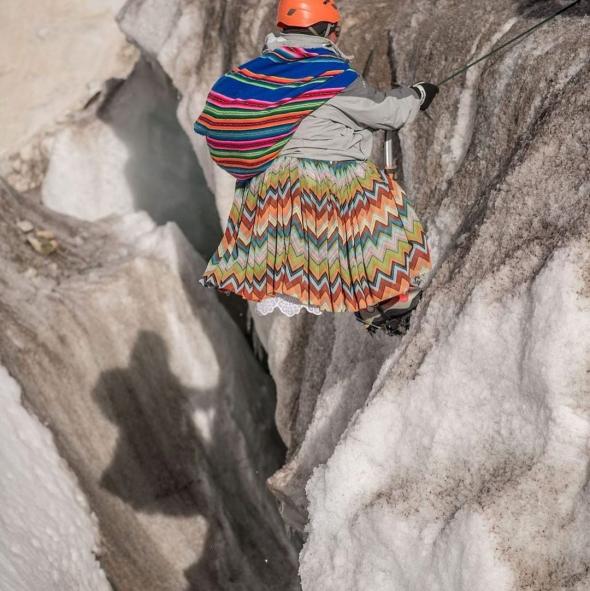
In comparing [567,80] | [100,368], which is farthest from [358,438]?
[100,368]

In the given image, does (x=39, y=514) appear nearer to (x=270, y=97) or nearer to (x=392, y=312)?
(x=392, y=312)

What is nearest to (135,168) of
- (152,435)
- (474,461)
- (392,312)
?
(152,435)

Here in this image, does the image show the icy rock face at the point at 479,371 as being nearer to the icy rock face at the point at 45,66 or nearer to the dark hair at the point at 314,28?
the dark hair at the point at 314,28

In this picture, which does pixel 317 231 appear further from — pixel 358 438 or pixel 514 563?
pixel 514 563

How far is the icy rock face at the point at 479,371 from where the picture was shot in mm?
3535

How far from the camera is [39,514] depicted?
5.57 m

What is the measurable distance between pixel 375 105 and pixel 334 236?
0.54 meters

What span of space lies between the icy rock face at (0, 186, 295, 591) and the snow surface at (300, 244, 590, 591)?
94.2 inches

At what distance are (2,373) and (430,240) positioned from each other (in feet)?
10.0

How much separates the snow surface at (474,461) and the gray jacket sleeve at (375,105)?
807mm

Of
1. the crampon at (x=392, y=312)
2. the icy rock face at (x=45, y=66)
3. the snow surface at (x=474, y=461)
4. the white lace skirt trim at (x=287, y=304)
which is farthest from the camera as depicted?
the icy rock face at (x=45, y=66)

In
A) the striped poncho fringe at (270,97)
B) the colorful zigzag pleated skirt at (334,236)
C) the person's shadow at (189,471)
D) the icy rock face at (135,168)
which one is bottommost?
the person's shadow at (189,471)

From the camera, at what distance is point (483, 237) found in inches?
157

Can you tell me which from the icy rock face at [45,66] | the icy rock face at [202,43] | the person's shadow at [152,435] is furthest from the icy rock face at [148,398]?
the icy rock face at [45,66]
